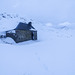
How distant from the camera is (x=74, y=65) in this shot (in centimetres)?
588

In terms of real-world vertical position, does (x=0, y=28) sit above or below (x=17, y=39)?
above

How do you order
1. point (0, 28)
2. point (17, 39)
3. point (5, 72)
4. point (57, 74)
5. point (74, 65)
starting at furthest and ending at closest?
1. point (0, 28)
2. point (17, 39)
3. point (74, 65)
4. point (57, 74)
5. point (5, 72)

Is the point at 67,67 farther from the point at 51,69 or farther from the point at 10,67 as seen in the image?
the point at 10,67

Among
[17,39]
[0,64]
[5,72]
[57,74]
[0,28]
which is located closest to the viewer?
[5,72]

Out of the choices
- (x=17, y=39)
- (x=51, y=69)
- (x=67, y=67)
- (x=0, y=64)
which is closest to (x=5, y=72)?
(x=0, y=64)

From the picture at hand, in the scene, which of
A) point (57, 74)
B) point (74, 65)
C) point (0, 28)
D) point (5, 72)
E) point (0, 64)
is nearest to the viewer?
point (5, 72)

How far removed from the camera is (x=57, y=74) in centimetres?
502

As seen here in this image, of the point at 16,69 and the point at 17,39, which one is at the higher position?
the point at 16,69

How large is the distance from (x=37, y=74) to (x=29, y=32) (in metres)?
21.0

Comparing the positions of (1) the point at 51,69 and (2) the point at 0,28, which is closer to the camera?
(1) the point at 51,69

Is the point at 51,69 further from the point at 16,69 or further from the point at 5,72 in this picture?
the point at 5,72

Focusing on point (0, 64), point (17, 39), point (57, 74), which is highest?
point (0, 64)

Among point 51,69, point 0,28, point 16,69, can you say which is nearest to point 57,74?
point 51,69

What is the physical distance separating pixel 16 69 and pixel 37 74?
1.30 m
